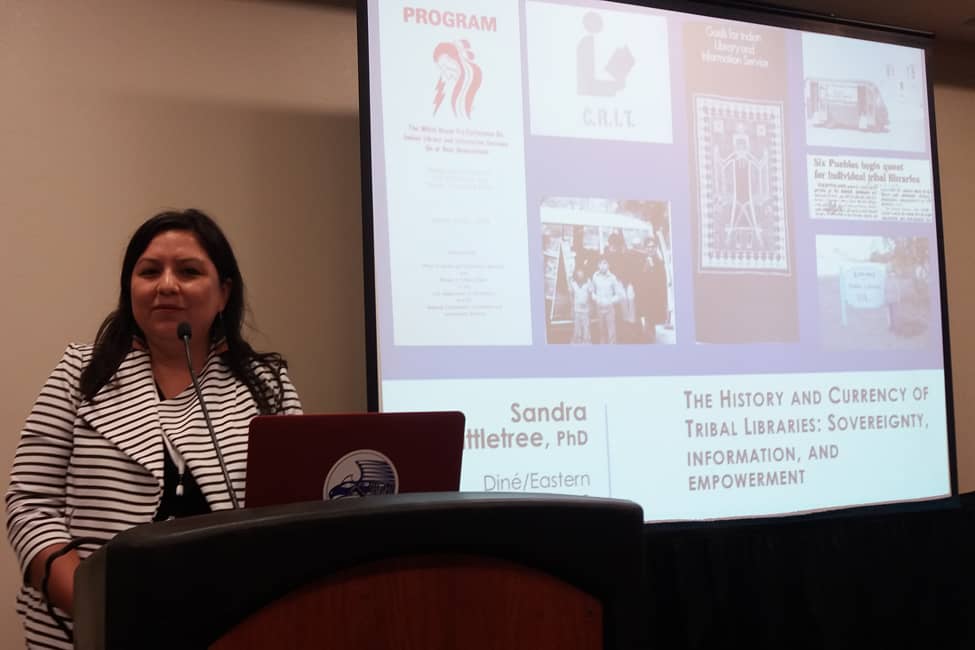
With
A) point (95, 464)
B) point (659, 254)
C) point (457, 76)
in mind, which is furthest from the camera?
point (659, 254)

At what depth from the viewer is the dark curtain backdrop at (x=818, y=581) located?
262cm

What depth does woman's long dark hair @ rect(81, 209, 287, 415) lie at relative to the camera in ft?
5.27

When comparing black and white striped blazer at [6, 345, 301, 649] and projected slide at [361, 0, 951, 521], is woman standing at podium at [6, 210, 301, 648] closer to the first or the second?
black and white striped blazer at [6, 345, 301, 649]

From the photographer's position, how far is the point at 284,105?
263 centimetres

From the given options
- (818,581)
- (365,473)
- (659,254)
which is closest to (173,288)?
(365,473)

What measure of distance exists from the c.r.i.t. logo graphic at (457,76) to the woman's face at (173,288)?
38.0 inches

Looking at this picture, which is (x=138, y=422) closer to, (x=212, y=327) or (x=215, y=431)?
(x=215, y=431)

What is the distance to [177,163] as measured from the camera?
8.23ft

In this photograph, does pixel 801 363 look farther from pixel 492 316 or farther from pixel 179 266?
pixel 179 266

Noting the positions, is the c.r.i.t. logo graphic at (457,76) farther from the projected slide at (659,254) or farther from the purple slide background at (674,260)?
the purple slide background at (674,260)

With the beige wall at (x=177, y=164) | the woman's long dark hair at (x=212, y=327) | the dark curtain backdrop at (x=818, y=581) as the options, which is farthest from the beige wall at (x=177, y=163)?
the dark curtain backdrop at (x=818, y=581)

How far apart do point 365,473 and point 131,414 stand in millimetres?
672

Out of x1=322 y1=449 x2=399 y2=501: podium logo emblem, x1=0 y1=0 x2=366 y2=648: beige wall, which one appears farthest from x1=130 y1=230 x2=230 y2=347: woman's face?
x1=0 y1=0 x2=366 y2=648: beige wall

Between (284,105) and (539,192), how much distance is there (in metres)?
0.80
